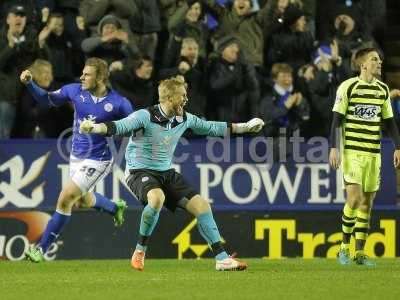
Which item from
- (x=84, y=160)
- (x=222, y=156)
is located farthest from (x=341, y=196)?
(x=84, y=160)

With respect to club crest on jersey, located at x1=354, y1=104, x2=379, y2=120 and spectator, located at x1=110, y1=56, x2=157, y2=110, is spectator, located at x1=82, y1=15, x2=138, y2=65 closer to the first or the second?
spectator, located at x1=110, y1=56, x2=157, y2=110

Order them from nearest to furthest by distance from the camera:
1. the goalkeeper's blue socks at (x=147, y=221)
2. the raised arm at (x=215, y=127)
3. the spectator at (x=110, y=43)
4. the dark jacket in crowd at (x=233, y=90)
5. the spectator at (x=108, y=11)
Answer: the goalkeeper's blue socks at (x=147, y=221), the raised arm at (x=215, y=127), the spectator at (x=110, y=43), the dark jacket in crowd at (x=233, y=90), the spectator at (x=108, y=11)

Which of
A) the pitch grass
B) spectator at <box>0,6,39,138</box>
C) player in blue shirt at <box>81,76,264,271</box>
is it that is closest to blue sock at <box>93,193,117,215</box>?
the pitch grass

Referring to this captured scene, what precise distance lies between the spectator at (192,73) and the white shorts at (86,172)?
2.48 meters

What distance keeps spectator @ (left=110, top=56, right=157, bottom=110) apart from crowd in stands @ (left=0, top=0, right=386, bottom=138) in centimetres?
1

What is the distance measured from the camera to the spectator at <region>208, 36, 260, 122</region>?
13.6 meters

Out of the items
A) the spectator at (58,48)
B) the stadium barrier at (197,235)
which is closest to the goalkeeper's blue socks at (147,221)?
the stadium barrier at (197,235)

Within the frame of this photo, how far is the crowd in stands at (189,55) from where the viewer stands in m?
13.3

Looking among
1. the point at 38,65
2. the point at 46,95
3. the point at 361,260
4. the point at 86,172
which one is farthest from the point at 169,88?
the point at 38,65

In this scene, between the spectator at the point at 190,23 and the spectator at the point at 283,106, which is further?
the spectator at the point at 190,23

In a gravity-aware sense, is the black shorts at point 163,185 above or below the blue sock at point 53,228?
above

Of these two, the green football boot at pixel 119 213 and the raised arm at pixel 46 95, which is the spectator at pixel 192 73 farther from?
the raised arm at pixel 46 95

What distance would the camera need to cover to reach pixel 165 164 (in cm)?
997

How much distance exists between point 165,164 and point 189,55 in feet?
12.4
